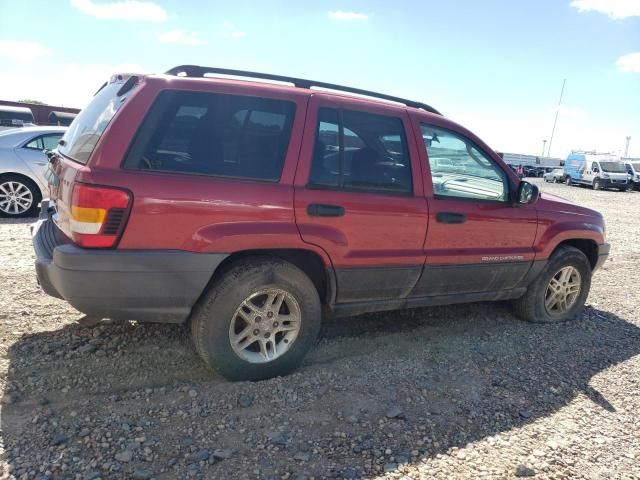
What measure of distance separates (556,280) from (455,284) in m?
1.39

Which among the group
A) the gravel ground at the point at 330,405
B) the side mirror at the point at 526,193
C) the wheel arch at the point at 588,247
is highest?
the side mirror at the point at 526,193

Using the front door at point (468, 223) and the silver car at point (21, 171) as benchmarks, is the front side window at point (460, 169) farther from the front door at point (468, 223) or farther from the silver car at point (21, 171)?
the silver car at point (21, 171)

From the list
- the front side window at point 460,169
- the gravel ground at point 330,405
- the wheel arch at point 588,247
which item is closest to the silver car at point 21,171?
the gravel ground at point 330,405

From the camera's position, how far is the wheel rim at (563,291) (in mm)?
4598

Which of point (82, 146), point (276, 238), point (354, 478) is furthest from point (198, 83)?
point (354, 478)

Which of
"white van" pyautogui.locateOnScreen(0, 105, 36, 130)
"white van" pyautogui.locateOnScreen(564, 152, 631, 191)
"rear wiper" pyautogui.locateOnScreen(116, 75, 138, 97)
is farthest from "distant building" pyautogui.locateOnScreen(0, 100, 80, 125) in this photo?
"white van" pyautogui.locateOnScreen(564, 152, 631, 191)

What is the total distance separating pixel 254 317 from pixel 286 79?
5.36 ft

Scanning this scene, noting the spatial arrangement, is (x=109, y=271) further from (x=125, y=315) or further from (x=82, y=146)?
(x=82, y=146)

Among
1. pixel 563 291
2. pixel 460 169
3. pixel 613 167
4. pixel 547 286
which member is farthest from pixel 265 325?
pixel 613 167

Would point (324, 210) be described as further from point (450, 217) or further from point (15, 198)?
point (15, 198)

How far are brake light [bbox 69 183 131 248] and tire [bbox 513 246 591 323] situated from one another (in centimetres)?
360

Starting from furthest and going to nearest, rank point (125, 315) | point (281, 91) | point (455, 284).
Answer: point (455, 284) → point (281, 91) → point (125, 315)

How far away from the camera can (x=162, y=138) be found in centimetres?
277

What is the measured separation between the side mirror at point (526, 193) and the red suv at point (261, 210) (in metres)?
0.02
